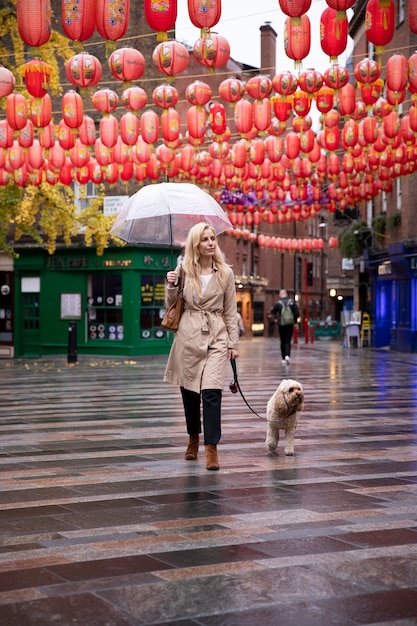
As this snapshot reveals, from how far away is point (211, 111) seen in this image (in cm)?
1988

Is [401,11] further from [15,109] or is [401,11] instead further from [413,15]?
[413,15]

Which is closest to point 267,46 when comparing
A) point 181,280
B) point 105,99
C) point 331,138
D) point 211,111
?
point 331,138

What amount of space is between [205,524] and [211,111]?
49.2 ft

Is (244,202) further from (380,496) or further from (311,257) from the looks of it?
(311,257)

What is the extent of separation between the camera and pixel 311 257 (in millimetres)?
80812

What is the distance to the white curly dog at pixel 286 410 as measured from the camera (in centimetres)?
837

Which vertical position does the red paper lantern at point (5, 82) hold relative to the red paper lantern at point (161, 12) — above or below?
above

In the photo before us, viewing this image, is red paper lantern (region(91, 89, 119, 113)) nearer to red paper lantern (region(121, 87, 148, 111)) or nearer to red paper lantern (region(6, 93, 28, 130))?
red paper lantern (region(121, 87, 148, 111))

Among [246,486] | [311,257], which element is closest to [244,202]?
[246,486]

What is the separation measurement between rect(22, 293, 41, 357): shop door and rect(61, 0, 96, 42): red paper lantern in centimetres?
2220

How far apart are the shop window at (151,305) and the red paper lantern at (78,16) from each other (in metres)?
20.3

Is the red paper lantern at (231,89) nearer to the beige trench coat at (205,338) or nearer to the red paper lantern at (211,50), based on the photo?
the red paper lantern at (211,50)

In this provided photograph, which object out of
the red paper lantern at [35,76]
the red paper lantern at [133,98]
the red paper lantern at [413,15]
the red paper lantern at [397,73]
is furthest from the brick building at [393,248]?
the red paper lantern at [413,15]

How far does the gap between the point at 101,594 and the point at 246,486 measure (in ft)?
9.21
